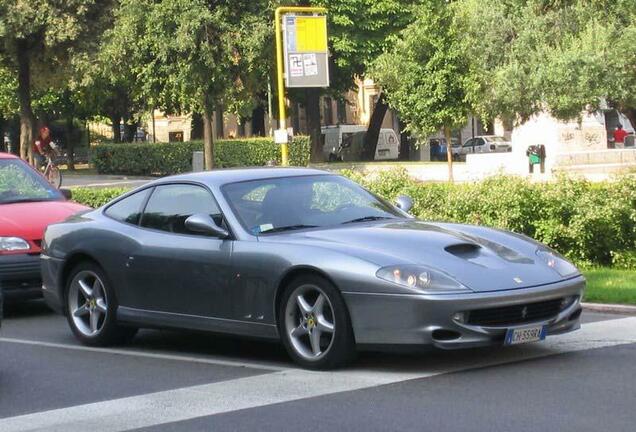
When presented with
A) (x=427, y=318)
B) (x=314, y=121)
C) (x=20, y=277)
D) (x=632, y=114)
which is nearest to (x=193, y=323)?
(x=427, y=318)

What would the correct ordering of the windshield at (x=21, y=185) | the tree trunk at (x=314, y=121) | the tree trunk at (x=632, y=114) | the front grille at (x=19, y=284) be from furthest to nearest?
the tree trunk at (x=314, y=121) → the tree trunk at (x=632, y=114) → the windshield at (x=21, y=185) → the front grille at (x=19, y=284)

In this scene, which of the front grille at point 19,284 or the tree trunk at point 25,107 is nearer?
the front grille at point 19,284

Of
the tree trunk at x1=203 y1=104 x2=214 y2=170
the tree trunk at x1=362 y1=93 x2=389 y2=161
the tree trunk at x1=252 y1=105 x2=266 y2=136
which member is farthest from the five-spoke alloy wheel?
the tree trunk at x1=252 y1=105 x2=266 y2=136

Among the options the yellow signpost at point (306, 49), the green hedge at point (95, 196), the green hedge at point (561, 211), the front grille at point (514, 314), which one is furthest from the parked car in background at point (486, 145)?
the front grille at point (514, 314)

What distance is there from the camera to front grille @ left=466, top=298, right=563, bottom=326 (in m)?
8.17

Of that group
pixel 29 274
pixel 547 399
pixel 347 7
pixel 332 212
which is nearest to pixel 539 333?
Result: pixel 547 399

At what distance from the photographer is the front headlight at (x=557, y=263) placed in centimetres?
873

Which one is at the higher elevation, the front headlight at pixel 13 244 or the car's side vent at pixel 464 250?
the car's side vent at pixel 464 250

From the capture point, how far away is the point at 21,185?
13930 millimetres

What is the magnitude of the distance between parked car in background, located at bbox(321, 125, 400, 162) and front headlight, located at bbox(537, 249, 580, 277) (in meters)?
55.0

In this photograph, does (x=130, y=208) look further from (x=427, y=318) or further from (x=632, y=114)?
(x=632, y=114)

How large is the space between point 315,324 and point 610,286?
500cm

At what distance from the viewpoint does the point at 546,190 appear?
14.9 m

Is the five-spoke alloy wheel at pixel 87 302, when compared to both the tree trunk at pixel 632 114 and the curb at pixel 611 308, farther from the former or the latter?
the tree trunk at pixel 632 114
